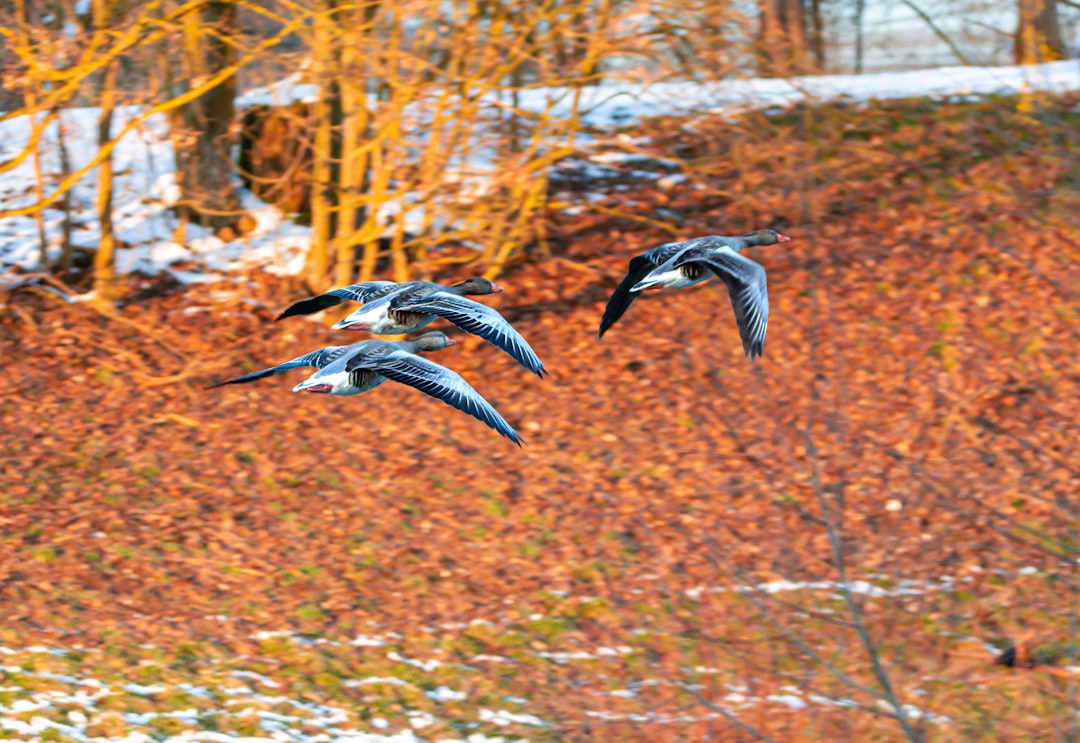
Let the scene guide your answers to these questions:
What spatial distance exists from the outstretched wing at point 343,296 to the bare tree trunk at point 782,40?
6.42 meters

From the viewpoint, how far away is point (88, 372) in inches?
466

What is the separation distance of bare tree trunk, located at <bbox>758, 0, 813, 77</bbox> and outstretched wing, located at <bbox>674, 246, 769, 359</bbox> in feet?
22.1

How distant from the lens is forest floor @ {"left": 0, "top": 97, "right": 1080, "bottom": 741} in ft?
26.6

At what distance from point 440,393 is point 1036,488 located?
272 inches

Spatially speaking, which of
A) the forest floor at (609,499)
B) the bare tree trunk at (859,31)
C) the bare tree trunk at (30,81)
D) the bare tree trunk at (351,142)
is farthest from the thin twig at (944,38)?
the bare tree trunk at (859,31)

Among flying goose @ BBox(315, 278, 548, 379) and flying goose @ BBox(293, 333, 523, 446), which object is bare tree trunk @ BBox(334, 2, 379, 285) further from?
flying goose @ BBox(293, 333, 523, 446)

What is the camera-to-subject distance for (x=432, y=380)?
485 centimetres

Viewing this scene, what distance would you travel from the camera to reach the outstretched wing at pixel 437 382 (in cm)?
472

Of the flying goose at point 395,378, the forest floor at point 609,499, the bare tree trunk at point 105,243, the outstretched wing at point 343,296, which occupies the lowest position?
the forest floor at point 609,499

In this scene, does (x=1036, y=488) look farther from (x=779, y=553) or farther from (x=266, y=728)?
(x=266, y=728)

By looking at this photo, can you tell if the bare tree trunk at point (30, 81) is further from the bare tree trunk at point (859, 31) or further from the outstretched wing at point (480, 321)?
the bare tree trunk at point (859, 31)

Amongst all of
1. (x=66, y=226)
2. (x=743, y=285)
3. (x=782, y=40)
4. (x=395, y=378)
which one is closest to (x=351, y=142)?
(x=66, y=226)

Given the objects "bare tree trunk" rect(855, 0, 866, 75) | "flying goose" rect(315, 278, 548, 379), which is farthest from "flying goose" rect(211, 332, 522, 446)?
"bare tree trunk" rect(855, 0, 866, 75)

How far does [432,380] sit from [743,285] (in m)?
1.26
